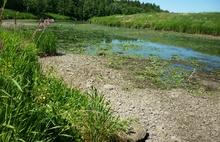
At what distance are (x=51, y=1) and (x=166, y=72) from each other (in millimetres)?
112665

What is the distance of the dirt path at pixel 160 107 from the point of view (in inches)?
275

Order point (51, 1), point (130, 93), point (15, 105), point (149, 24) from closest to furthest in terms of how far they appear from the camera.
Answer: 1. point (15, 105)
2. point (130, 93)
3. point (149, 24)
4. point (51, 1)

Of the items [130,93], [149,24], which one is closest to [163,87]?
[130,93]

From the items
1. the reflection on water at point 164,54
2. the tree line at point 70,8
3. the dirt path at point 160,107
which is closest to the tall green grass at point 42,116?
the dirt path at point 160,107

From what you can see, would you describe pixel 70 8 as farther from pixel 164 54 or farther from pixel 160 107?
pixel 160 107

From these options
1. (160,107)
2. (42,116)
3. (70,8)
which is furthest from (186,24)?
(70,8)

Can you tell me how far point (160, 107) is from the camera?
850 centimetres

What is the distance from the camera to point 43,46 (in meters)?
14.0

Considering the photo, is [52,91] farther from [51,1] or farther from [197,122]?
[51,1]

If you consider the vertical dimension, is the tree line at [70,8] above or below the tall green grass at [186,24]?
above

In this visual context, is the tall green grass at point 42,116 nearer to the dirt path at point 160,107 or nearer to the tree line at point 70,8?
the dirt path at point 160,107

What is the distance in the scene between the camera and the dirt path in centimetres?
699

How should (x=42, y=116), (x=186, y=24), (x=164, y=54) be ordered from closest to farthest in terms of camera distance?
(x=42, y=116) → (x=164, y=54) → (x=186, y=24)

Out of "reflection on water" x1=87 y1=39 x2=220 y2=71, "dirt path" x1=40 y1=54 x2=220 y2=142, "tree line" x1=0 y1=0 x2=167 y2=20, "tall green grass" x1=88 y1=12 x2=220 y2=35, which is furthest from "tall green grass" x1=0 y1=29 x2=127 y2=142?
"tree line" x1=0 y1=0 x2=167 y2=20
